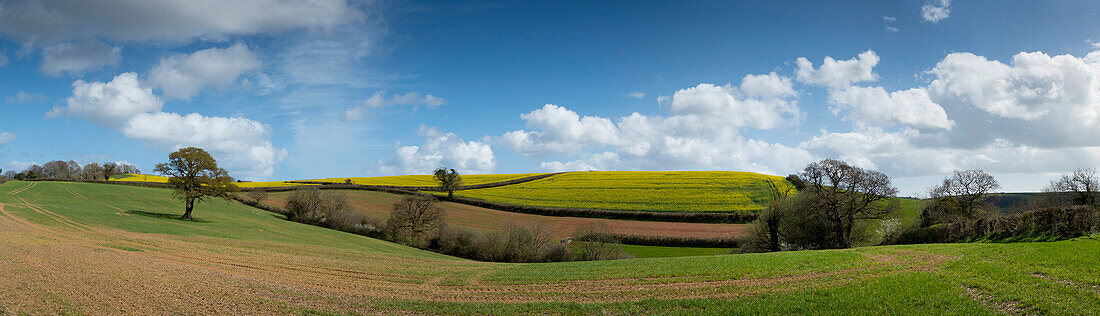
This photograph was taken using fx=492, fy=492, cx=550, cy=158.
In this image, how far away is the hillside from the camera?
14062 mm

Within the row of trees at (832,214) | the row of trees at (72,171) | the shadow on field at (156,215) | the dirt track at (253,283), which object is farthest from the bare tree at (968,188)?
the row of trees at (72,171)

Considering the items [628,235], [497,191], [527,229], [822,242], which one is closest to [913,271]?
[822,242]

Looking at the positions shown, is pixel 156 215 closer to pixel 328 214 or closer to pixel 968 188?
pixel 328 214

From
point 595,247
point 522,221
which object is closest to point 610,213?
point 522,221

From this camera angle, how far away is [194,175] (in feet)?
166

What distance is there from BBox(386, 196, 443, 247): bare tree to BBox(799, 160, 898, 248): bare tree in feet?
135

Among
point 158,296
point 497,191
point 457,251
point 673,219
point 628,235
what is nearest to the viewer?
point 158,296

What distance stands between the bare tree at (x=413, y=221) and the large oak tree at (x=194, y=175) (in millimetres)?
16853

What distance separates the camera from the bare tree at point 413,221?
58.5m

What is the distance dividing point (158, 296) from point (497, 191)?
80.5 meters

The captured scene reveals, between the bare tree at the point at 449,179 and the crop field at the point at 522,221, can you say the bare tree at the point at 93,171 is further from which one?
the bare tree at the point at 449,179

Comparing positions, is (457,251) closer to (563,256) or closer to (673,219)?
(563,256)

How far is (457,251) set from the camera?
174 ft

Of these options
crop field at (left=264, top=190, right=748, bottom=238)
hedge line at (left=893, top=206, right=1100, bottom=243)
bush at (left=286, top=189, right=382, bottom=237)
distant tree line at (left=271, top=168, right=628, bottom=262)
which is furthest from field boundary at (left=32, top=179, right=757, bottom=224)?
hedge line at (left=893, top=206, right=1100, bottom=243)
